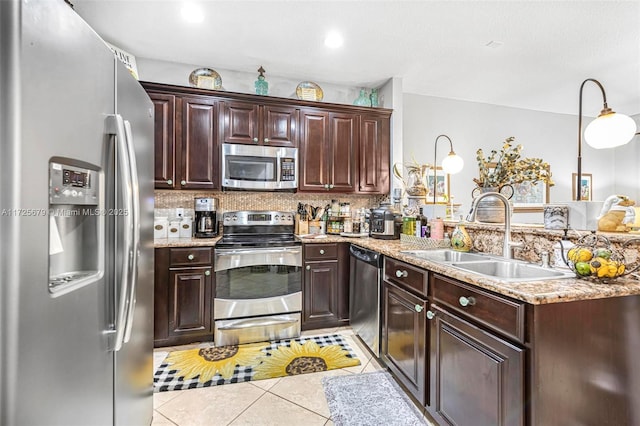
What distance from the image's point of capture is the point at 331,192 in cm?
319

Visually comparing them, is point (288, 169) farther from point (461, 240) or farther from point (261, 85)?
point (461, 240)

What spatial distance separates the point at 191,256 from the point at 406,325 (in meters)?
1.80

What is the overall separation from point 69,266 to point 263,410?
1.43 meters

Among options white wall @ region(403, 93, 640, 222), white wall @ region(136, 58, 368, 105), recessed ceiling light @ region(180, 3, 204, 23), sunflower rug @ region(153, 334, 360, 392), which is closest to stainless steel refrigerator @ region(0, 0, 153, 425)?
sunflower rug @ region(153, 334, 360, 392)

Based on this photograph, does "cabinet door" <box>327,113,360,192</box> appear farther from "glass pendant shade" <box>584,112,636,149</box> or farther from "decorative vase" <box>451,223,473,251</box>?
"glass pendant shade" <box>584,112,636,149</box>

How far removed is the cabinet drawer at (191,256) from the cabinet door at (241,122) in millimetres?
1103

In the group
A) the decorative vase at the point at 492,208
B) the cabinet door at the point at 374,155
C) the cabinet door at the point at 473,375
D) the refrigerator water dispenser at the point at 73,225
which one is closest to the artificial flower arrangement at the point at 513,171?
the decorative vase at the point at 492,208

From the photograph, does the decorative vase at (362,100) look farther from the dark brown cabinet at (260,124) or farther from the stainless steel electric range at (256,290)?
the stainless steel electric range at (256,290)

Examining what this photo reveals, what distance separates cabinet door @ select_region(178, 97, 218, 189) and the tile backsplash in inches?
11.6

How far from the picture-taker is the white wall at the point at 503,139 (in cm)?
384

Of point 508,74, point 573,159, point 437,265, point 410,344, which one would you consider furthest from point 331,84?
point 573,159

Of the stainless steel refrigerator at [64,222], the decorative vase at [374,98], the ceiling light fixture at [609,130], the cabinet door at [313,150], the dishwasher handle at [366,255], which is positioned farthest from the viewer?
the decorative vase at [374,98]

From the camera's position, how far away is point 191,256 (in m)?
2.46

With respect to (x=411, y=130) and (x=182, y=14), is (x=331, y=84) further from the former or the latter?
(x=182, y=14)
